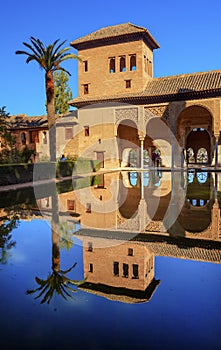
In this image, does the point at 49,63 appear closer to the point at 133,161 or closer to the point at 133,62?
the point at 133,62

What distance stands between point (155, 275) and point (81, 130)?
25664 mm

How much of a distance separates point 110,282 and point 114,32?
26929 millimetres

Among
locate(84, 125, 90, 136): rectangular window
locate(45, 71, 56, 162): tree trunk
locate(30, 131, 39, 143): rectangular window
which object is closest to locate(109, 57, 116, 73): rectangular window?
locate(84, 125, 90, 136): rectangular window

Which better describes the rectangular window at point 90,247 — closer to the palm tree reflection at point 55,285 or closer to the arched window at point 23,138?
the palm tree reflection at point 55,285

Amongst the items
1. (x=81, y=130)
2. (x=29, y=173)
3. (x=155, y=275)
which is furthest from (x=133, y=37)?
(x=155, y=275)

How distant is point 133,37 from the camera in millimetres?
25641

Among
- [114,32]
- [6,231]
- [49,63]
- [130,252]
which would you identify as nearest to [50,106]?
[49,63]

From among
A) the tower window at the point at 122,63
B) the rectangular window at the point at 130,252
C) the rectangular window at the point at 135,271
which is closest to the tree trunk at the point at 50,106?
the tower window at the point at 122,63

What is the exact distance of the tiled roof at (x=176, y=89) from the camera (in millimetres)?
22828

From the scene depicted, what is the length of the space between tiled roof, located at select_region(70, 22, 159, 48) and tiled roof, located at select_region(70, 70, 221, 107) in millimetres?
4086

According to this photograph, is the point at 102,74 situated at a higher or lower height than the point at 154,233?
higher

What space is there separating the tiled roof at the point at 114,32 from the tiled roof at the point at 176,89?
4.09m

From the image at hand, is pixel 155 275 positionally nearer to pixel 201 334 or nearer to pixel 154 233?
pixel 201 334

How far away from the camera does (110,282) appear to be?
11.7 feet
